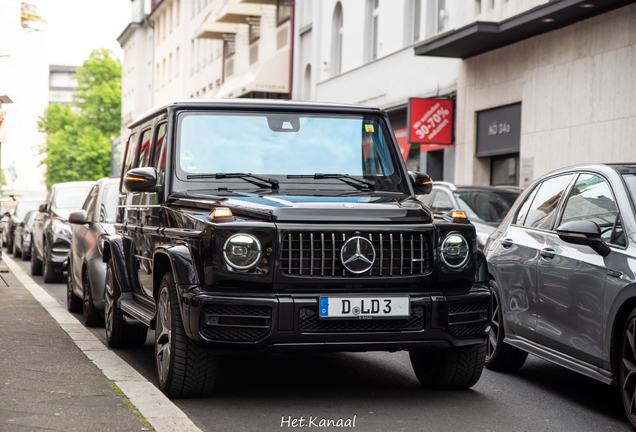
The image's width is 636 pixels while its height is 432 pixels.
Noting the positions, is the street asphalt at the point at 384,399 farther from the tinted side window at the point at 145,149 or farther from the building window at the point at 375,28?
the building window at the point at 375,28

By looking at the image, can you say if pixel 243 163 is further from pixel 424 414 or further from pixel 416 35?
pixel 416 35

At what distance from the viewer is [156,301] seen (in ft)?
21.1

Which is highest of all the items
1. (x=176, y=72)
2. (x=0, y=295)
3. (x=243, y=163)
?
(x=176, y=72)

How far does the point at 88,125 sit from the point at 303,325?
2852 inches

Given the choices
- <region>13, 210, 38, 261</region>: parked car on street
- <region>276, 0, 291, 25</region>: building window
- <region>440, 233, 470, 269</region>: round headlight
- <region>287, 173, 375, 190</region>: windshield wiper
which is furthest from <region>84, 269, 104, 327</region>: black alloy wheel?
<region>276, 0, 291, 25</region>: building window

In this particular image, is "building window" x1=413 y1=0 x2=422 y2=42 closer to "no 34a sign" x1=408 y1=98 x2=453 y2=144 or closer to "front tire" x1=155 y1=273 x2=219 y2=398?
"no 34a sign" x1=408 y1=98 x2=453 y2=144

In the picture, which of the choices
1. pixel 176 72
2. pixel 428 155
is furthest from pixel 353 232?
pixel 176 72

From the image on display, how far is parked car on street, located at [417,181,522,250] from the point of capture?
13.4m

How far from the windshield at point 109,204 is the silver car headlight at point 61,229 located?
4.67 metres

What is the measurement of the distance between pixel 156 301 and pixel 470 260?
83.8 inches

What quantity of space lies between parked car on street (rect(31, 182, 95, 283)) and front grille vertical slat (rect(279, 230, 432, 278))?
10.7m

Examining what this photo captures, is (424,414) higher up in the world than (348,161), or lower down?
lower down

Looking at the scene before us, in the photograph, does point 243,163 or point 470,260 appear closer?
point 470,260

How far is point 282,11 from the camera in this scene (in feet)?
121
